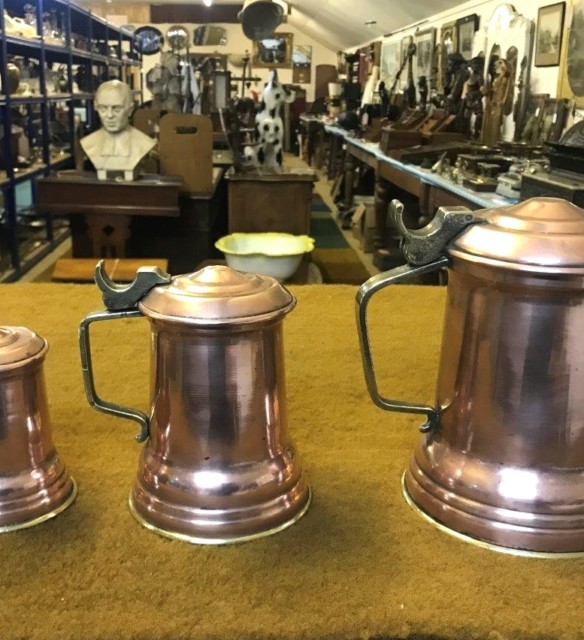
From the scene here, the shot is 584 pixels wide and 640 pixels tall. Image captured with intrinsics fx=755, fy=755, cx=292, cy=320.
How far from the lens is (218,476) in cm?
57

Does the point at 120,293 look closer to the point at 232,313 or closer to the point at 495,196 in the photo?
the point at 232,313

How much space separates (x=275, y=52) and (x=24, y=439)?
41.5 ft

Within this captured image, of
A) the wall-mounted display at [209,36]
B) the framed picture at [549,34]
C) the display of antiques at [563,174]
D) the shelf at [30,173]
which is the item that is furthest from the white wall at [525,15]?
the wall-mounted display at [209,36]

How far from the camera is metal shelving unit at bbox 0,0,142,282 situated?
4.14 meters

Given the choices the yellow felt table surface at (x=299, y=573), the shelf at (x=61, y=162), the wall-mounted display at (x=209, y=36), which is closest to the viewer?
the yellow felt table surface at (x=299, y=573)

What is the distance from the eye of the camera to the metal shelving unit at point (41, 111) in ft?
13.6

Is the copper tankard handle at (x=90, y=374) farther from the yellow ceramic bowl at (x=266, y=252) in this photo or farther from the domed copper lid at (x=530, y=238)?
the yellow ceramic bowl at (x=266, y=252)

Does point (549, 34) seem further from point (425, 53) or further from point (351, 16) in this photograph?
point (351, 16)

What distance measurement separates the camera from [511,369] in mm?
562

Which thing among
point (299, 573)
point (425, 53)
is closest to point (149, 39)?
point (425, 53)

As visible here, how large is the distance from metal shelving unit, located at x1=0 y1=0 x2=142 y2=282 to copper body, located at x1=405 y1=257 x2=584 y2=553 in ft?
12.4

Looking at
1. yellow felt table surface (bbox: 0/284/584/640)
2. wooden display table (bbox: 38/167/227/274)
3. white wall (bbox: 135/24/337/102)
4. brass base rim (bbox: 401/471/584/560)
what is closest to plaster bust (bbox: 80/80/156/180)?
wooden display table (bbox: 38/167/227/274)

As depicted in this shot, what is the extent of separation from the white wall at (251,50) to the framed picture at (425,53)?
5888 millimetres

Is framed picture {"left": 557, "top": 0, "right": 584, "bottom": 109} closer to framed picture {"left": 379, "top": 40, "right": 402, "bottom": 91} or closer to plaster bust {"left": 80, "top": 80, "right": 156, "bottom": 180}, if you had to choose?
plaster bust {"left": 80, "top": 80, "right": 156, "bottom": 180}
